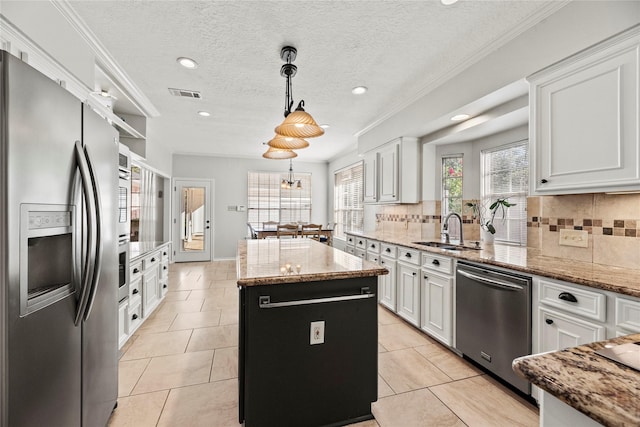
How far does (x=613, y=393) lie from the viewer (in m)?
0.53

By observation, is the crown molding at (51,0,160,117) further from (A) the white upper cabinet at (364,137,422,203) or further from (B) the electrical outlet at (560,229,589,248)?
(B) the electrical outlet at (560,229,589,248)

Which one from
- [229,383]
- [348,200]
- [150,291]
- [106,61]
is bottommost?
[229,383]

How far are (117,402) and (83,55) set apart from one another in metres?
2.53

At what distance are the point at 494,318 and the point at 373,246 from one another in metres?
1.86

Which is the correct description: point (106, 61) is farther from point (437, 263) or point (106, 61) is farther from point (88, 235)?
point (437, 263)

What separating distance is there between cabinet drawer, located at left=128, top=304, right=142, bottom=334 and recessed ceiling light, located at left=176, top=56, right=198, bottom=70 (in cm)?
235

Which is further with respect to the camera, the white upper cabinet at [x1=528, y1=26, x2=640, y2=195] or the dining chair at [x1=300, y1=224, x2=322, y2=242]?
the dining chair at [x1=300, y1=224, x2=322, y2=242]

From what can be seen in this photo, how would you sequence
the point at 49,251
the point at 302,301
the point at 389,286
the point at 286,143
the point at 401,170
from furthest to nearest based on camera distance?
the point at 401,170
the point at 389,286
the point at 286,143
the point at 302,301
the point at 49,251

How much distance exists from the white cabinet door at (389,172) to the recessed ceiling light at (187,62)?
2545 mm

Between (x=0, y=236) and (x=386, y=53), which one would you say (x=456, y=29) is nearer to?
(x=386, y=53)

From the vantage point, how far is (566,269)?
1.76m

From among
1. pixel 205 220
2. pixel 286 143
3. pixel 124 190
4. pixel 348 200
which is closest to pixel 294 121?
pixel 286 143

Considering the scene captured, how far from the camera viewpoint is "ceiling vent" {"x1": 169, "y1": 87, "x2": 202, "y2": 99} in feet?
10.7

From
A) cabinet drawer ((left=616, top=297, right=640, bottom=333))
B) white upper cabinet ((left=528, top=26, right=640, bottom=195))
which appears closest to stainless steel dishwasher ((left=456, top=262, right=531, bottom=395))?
cabinet drawer ((left=616, top=297, right=640, bottom=333))
